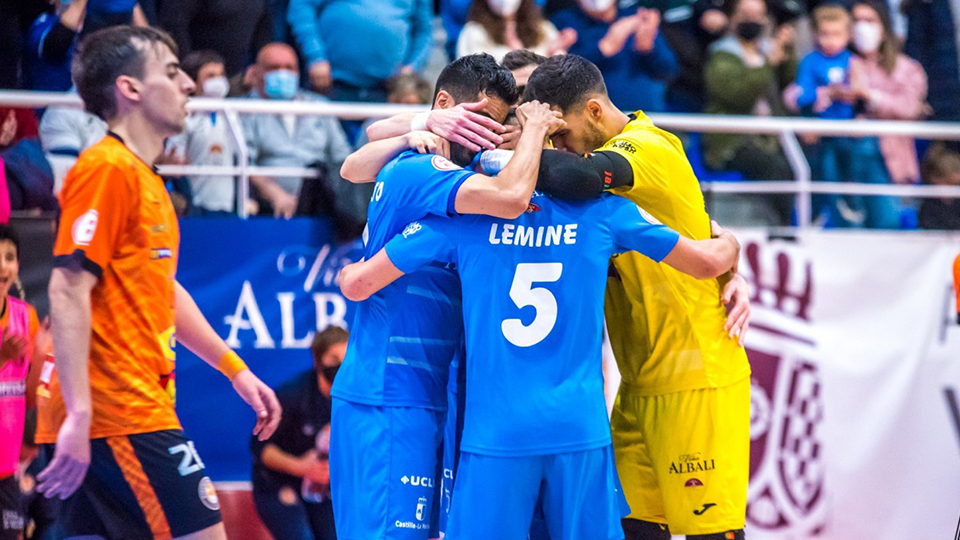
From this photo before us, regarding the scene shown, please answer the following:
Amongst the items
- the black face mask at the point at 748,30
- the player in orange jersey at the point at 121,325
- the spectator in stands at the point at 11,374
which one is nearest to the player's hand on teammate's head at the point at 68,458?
the player in orange jersey at the point at 121,325

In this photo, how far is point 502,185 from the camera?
12.1 ft

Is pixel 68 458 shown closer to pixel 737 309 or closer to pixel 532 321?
pixel 532 321

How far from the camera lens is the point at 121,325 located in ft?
14.3

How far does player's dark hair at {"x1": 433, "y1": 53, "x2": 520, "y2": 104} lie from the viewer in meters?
4.20

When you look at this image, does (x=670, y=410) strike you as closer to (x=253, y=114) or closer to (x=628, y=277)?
(x=628, y=277)

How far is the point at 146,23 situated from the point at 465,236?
4.60 meters

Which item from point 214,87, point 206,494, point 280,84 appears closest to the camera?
point 206,494

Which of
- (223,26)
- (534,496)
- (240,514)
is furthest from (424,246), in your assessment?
(223,26)

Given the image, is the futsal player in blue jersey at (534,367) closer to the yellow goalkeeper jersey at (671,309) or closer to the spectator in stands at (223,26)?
the yellow goalkeeper jersey at (671,309)

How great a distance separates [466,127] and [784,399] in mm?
4404

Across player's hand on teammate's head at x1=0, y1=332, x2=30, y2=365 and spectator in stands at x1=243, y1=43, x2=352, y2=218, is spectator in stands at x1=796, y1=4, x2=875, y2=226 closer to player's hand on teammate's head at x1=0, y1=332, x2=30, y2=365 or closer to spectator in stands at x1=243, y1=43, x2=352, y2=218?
spectator in stands at x1=243, y1=43, x2=352, y2=218

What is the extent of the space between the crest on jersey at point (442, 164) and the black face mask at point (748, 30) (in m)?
6.27

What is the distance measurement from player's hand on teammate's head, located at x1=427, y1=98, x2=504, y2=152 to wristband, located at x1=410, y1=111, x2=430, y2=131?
181 mm

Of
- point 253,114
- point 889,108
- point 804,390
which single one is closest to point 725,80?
point 889,108
